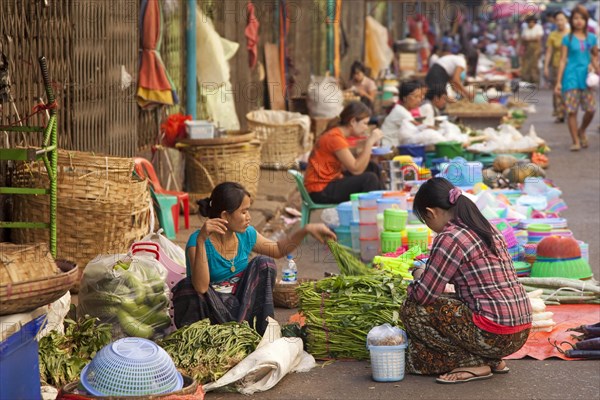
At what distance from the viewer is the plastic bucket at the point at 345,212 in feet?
28.4

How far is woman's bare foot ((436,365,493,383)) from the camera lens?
550 centimetres

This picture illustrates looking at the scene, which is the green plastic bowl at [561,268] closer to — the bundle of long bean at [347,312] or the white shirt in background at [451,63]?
the bundle of long bean at [347,312]

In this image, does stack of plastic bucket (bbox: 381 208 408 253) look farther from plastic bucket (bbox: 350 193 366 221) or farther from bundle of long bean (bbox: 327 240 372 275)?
bundle of long bean (bbox: 327 240 372 275)

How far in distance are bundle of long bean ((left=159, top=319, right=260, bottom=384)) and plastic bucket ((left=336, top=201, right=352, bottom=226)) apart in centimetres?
301

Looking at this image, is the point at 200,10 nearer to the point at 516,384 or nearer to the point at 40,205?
the point at 40,205

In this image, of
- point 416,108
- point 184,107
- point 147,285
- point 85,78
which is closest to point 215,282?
point 147,285

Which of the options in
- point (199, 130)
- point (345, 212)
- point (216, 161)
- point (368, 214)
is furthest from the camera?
point (199, 130)

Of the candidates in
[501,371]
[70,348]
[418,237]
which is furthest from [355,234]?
[70,348]

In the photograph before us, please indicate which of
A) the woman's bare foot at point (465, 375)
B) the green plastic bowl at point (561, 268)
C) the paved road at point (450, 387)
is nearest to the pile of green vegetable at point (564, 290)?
the green plastic bowl at point (561, 268)

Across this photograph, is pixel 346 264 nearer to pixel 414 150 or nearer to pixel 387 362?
pixel 387 362

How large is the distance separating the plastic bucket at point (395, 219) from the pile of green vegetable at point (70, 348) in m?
Result: 2.84

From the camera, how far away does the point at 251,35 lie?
13859 mm

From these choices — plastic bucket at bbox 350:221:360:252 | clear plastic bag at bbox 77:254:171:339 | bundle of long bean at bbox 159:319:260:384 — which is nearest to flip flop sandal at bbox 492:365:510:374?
bundle of long bean at bbox 159:319:260:384

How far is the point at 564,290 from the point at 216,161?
3922 mm
